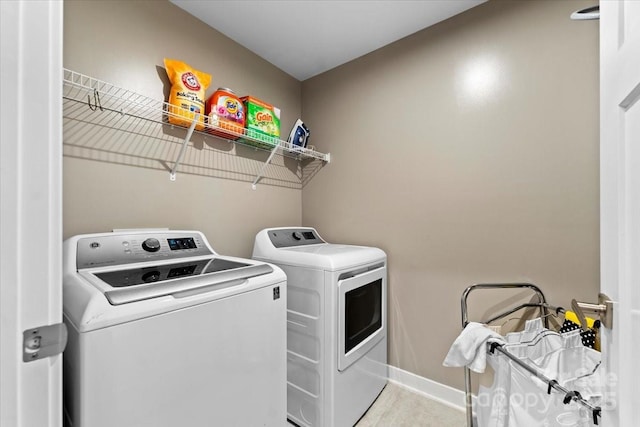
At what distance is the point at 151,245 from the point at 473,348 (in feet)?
5.16

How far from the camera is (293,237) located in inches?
84.0

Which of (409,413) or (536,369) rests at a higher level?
(536,369)

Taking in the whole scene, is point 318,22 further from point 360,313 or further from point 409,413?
point 409,413

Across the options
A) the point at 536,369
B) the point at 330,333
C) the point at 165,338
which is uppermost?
the point at 165,338

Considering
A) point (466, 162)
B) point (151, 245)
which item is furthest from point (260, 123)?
point (466, 162)

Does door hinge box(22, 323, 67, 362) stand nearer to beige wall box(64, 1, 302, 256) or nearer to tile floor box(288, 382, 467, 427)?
beige wall box(64, 1, 302, 256)

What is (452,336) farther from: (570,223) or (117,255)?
(117,255)

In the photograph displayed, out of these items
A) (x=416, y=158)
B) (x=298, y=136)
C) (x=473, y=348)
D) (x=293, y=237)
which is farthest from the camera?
(x=298, y=136)

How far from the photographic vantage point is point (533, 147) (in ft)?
5.12

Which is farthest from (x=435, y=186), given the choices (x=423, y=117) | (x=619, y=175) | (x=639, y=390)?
(x=639, y=390)

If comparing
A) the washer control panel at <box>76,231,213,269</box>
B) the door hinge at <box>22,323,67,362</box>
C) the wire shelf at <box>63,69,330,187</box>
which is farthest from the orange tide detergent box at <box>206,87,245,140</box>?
the door hinge at <box>22,323,67,362</box>

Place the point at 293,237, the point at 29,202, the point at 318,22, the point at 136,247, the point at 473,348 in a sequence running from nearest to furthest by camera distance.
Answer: the point at 29,202, the point at 473,348, the point at 136,247, the point at 318,22, the point at 293,237

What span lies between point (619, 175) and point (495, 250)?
3.94 ft

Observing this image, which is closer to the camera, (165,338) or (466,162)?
(165,338)
